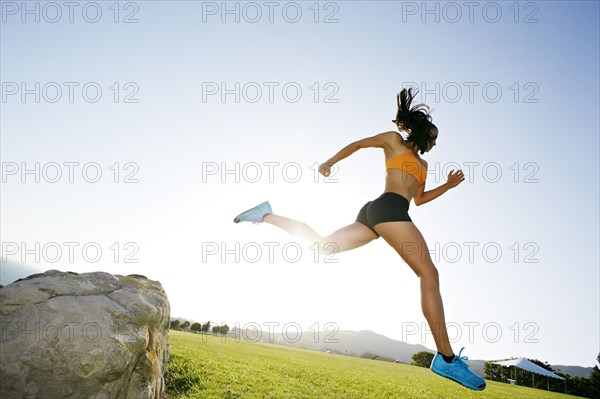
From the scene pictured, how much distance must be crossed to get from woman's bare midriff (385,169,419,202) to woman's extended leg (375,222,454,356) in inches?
16.3

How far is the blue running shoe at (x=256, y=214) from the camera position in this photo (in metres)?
4.94

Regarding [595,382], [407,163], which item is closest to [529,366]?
[595,382]

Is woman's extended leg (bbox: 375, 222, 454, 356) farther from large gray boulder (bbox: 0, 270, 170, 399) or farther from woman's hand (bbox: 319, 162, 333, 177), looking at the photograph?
large gray boulder (bbox: 0, 270, 170, 399)

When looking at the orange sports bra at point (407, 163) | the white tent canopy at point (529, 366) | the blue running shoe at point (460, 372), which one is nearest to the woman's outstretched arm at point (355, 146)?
the orange sports bra at point (407, 163)

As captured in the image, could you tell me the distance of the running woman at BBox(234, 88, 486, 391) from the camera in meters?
3.64

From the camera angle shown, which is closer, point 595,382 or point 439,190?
point 439,190

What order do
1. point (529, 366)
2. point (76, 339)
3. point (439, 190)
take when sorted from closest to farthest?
point (76, 339) → point (439, 190) → point (529, 366)

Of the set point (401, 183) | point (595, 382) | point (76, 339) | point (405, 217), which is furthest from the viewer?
point (595, 382)

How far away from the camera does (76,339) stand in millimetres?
3406

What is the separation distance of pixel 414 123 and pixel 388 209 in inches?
49.1

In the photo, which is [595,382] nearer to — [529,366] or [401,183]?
[529,366]

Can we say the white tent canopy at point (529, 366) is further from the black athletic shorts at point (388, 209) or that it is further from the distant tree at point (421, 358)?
the black athletic shorts at point (388, 209)

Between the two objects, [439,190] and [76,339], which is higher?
[439,190]

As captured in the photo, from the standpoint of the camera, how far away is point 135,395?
3.66 meters
